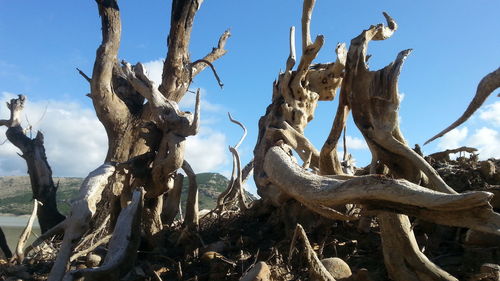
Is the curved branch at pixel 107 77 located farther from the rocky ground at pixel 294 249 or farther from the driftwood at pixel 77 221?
the driftwood at pixel 77 221

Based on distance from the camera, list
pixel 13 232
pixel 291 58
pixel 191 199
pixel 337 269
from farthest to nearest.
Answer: pixel 13 232
pixel 191 199
pixel 291 58
pixel 337 269

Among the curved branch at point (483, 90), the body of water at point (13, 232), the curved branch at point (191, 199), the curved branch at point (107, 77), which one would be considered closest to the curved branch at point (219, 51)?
the curved branch at point (107, 77)

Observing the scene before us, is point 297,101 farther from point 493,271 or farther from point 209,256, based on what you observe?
point 493,271

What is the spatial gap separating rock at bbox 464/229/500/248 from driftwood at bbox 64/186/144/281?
2365 mm

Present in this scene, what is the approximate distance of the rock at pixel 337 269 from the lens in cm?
264

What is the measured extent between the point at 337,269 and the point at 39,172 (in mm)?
5956

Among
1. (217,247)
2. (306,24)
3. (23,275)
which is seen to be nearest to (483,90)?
(306,24)

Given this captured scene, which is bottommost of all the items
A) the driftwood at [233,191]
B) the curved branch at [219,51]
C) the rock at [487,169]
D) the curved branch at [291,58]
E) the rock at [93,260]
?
the rock at [93,260]

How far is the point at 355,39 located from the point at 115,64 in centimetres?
400

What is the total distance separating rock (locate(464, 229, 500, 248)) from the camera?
2.79 m

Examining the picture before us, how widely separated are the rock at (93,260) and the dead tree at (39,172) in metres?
3.38

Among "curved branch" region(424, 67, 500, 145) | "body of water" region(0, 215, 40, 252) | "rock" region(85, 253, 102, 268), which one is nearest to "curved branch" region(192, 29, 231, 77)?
"body of water" region(0, 215, 40, 252)

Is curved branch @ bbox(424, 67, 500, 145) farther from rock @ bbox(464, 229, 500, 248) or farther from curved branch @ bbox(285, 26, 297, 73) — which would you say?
curved branch @ bbox(285, 26, 297, 73)

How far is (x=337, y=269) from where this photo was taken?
2.67 m
